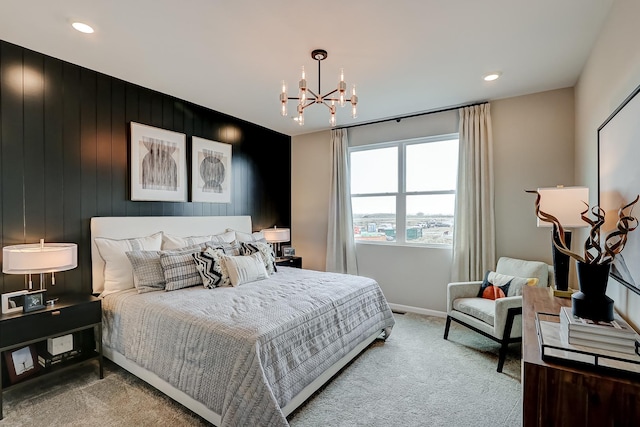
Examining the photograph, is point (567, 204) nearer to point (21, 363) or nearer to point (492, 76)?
point (492, 76)

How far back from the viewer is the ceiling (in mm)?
2012

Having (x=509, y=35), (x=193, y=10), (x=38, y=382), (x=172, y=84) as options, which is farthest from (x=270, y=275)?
(x=509, y=35)

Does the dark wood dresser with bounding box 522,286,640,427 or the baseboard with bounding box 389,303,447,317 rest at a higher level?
the dark wood dresser with bounding box 522,286,640,427

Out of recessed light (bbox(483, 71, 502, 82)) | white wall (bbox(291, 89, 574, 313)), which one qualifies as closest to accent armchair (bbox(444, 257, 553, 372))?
white wall (bbox(291, 89, 574, 313))

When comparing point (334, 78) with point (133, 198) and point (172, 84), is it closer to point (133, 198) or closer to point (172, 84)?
point (172, 84)

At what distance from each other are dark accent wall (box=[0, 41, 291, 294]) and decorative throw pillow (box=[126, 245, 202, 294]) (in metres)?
0.48

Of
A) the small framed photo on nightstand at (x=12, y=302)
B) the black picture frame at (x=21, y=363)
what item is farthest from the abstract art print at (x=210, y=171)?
the black picture frame at (x=21, y=363)

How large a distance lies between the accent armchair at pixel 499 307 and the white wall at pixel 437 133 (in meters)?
0.42

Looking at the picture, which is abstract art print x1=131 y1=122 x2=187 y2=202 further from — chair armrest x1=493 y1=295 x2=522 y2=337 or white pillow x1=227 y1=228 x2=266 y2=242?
chair armrest x1=493 y1=295 x2=522 y2=337

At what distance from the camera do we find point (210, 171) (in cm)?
397

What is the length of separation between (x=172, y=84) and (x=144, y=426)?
9.87ft

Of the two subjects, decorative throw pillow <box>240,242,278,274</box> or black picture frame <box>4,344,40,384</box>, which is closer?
black picture frame <box>4,344,40,384</box>

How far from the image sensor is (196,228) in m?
3.72

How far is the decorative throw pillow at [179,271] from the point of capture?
277cm
